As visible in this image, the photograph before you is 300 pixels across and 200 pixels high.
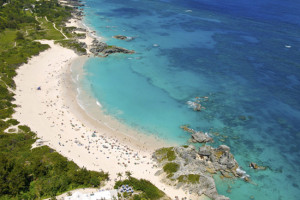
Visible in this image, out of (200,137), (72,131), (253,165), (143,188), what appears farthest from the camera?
(200,137)

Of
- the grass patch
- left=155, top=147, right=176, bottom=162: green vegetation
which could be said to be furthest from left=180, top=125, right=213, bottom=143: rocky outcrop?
the grass patch

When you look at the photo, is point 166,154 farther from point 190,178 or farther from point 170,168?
point 190,178

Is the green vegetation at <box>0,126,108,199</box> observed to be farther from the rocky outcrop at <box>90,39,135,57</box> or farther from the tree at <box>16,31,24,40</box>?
the tree at <box>16,31,24,40</box>

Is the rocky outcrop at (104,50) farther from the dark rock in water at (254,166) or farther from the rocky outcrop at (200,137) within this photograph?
the dark rock in water at (254,166)

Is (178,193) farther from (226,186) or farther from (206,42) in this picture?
(206,42)

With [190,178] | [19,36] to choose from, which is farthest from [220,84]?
[19,36]

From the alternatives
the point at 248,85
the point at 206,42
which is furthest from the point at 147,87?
the point at 206,42
